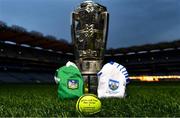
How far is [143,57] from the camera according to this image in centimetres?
7300

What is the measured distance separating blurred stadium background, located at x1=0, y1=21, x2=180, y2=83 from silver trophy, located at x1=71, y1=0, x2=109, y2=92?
4151cm

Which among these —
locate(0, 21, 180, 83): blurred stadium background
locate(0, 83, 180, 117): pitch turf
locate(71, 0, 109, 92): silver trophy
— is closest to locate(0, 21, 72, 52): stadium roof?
locate(0, 21, 180, 83): blurred stadium background

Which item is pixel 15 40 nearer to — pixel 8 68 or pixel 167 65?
pixel 8 68

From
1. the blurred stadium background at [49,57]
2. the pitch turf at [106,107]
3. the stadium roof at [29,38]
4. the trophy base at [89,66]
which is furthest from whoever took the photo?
the blurred stadium background at [49,57]

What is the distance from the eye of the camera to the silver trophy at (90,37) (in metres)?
9.48

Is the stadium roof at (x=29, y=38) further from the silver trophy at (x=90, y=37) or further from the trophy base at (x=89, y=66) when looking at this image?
the trophy base at (x=89, y=66)

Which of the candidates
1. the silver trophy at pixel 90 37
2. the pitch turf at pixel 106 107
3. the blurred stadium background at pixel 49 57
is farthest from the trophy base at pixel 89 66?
the blurred stadium background at pixel 49 57

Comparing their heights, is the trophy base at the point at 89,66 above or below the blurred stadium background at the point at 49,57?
above

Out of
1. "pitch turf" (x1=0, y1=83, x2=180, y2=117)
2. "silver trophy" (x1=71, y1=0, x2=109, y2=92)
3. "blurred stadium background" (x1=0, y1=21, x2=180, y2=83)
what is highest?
"silver trophy" (x1=71, y1=0, x2=109, y2=92)

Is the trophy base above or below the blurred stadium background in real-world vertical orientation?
above

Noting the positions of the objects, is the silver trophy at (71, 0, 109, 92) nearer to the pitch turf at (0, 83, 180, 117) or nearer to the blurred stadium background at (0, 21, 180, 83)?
the pitch turf at (0, 83, 180, 117)

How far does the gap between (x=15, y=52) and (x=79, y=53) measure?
166 feet

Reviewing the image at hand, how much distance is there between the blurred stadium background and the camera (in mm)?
55875

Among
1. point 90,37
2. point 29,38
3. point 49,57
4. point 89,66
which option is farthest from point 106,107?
point 49,57
